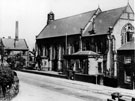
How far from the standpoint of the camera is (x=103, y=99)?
22.6 metres

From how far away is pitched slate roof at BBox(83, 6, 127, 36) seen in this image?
49094mm

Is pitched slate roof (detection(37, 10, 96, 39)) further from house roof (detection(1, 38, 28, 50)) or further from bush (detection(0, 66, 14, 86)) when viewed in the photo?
bush (detection(0, 66, 14, 86))

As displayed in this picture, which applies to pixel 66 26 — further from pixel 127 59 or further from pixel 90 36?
pixel 127 59

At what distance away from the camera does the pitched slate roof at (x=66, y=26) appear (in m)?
58.2

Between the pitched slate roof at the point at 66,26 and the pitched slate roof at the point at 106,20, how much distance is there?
2876 millimetres

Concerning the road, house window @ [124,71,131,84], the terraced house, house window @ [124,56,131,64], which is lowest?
the road

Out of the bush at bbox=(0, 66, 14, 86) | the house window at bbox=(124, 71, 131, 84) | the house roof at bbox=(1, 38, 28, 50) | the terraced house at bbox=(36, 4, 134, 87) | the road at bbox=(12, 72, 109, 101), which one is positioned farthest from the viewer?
the house roof at bbox=(1, 38, 28, 50)

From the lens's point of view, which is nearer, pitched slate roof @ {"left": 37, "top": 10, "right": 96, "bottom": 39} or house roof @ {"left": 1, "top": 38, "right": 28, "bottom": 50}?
pitched slate roof @ {"left": 37, "top": 10, "right": 96, "bottom": 39}

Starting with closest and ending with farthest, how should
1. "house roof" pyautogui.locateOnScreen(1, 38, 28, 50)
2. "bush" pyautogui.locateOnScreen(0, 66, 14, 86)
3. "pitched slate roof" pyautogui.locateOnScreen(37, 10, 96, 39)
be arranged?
"bush" pyautogui.locateOnScreen(0, 66, 14, 86), "pitched slate roof" pyautogui.locateOnScreen(37, 10, 96, 39), "house roof" pyautogui.locateOnScreen(1, 38, 28, 50)

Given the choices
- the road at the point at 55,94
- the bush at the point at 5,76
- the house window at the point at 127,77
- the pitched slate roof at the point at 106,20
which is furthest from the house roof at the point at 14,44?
the bush at the point at 5,76

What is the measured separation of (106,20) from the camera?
5203 cm

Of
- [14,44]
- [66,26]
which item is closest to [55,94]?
[66,26]

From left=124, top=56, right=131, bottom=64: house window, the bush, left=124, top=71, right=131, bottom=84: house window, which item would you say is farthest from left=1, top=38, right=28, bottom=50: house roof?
the bush

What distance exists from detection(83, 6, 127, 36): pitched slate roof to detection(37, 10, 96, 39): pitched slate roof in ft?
9.44
